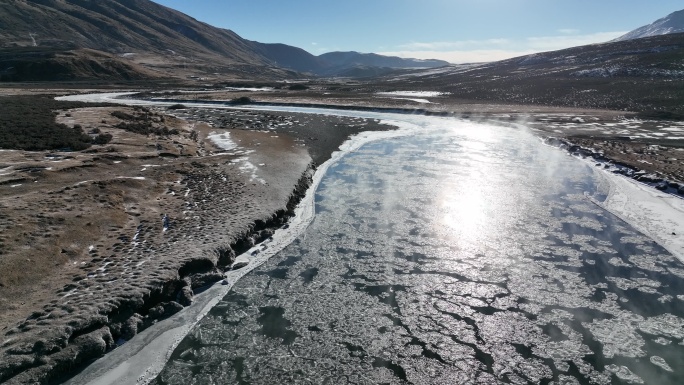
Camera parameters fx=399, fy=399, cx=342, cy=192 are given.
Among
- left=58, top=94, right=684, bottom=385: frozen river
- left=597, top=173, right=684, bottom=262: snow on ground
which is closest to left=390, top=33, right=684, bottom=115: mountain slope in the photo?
left=597, top=173, right=684, bottom=262: snow on ground

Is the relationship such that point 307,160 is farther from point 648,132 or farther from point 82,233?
point 648,132

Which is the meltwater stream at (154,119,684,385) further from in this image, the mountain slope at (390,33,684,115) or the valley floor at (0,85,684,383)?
the mountain slope at (390,33,684,115)

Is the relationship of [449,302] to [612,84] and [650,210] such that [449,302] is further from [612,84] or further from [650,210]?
[612,84]

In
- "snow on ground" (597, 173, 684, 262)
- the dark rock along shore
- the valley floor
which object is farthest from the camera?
"snow on ground" (597, 173, 684, 262)

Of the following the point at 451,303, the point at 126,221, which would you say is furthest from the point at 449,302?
the point at 126,221

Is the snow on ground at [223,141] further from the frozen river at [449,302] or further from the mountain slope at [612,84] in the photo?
the mountain slope at [612,84]

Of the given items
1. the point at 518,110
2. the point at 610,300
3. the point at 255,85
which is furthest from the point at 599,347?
the point at 255,85

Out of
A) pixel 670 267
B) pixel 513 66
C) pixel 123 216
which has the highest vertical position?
pixel 513 66
